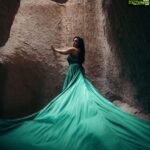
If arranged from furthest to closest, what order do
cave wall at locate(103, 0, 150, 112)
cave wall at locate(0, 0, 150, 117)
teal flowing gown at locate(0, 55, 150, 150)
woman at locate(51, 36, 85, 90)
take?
1. cave wall at locate(103, 0, 150, 112)
2. cave wall at locate(0, 0, 150, 117)
3. woman at locate(51, 36, 85, 90)
4. teal flowing gown at locate(0, 55, 150, 150)

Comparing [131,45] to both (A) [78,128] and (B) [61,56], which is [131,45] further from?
(A) [78,128]

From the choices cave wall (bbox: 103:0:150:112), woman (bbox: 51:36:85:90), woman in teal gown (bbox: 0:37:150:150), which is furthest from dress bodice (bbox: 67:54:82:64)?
cave wall (bbox: 103:0:150:112)

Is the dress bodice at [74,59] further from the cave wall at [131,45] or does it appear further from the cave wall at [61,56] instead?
the cave wall at [131,45]

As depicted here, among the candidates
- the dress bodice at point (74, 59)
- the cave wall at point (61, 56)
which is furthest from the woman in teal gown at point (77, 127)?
the cave wall at point (61, 56)

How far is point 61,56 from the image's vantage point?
4836 millimetres

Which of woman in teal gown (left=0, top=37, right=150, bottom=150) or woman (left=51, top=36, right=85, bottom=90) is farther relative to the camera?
woman (left=51, top=36, right=85, bottom=90)

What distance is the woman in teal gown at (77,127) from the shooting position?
122 inches

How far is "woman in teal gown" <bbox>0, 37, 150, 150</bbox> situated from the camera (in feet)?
10.2

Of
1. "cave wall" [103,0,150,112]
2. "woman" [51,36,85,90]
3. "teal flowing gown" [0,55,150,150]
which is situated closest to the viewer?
"teal flowing gown" [0,55,150,150]

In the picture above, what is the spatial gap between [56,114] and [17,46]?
1499mm

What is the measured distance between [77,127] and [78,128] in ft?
0.07

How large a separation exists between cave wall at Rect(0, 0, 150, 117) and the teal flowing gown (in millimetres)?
902

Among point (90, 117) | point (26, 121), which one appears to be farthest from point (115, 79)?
point (26, 121)

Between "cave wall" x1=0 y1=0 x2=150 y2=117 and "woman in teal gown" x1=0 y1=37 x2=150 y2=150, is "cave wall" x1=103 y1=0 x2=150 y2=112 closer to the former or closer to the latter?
"cave wall" x1=0 y1=0 x2=150 y2=117
